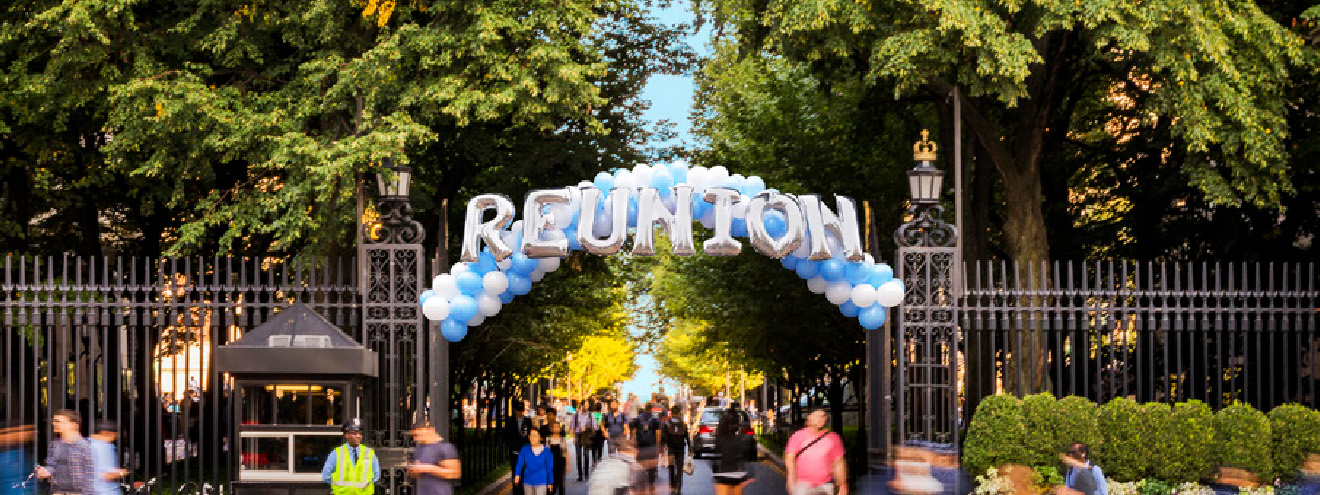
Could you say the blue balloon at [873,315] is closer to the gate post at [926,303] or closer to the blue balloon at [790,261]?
the gate post at [926,303]

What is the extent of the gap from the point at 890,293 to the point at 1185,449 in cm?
402

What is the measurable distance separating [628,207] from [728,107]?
16.9 m

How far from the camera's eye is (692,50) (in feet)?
88.8

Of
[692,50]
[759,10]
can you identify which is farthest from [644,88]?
[759,10]

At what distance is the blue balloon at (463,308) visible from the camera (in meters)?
17.1

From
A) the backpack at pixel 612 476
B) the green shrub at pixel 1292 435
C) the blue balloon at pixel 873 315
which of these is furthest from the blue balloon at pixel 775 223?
the green shrub at pixel 1292 435

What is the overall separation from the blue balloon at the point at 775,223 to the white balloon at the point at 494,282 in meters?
3.26

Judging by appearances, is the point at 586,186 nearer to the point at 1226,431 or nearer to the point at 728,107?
the point at 1226,431

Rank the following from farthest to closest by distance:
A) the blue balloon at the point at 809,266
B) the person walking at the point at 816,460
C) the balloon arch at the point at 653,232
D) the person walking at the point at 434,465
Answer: the blue balloon at the point at 809,266
the balloon arch at the point at 653,232
the person walking at the point at 434,465
the person walking at the point at 816,460

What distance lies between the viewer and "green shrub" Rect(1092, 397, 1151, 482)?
17172 mm

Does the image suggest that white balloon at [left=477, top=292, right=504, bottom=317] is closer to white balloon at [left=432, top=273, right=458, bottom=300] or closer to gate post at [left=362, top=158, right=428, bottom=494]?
white balloon at [left=432, top=273, right=458, bottom=300]

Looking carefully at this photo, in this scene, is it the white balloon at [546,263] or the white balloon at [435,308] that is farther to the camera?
the white balloon at [546,263]

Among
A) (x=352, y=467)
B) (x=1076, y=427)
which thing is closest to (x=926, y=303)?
(x=1076, y=427)

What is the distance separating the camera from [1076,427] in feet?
56.2
